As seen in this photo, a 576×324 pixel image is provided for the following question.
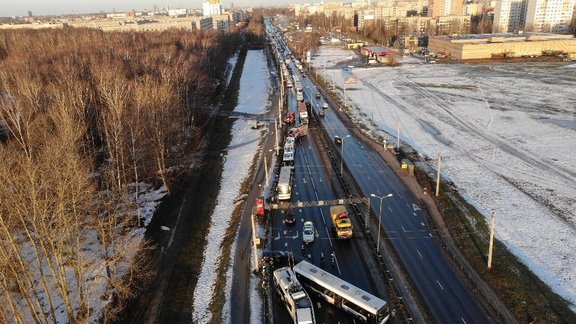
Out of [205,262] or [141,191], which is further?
[141,191]

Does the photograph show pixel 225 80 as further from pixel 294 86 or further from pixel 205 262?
pixel 205 262

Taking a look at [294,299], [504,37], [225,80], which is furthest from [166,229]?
[504,37]

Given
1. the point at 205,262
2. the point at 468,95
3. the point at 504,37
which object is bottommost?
the point at 205,262

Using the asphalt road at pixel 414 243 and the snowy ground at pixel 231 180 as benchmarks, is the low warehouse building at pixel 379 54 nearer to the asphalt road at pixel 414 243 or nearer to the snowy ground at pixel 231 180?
the snowy ground at pixel 231 180

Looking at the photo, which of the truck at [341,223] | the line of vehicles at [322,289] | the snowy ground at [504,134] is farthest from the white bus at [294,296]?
the snowy ground at [504,134]

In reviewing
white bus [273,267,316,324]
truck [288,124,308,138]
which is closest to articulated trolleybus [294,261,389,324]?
white bus [273,267,316,324]

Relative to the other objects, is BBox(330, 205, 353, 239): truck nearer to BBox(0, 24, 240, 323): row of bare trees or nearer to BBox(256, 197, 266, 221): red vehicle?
BBox(256, 197, 266, 221): red vehicle
